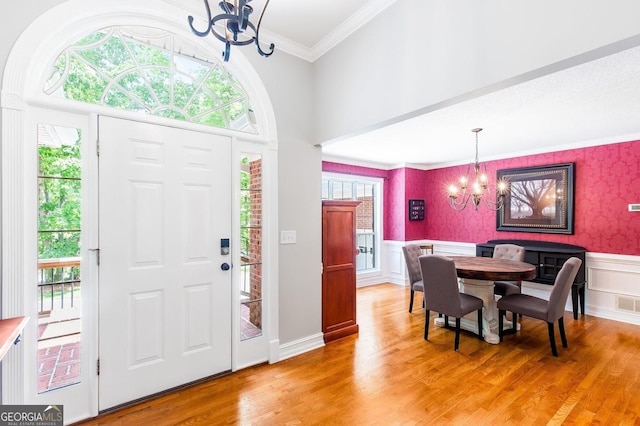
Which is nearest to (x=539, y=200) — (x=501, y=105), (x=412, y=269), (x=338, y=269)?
(x=412, y=269)

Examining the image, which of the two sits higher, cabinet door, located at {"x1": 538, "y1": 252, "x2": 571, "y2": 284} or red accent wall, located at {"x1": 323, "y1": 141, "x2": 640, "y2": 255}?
red accent wall, located at {"x1": 323, "y1": 141, "x2": 640, "y2": 255}

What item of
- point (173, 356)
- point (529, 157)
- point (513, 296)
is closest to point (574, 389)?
point (513, 296)

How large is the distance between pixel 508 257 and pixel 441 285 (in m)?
1.93

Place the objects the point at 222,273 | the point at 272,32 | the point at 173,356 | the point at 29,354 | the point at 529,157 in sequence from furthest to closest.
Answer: the point at 529,157 < the point at 272,32 < the point at 222,273 < the point at 173,356 < the point at 29,354

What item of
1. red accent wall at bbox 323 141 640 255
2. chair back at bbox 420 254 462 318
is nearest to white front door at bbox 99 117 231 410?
chair back at bbox 420 254 462 318

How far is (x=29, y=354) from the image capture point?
179 centimetres

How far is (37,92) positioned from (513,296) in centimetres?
459

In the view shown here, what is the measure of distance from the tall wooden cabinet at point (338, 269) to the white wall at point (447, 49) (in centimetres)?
96

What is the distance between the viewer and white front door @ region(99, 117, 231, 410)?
2038 millimetres

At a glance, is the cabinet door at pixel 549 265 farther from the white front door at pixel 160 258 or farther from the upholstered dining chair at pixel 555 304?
the white front door at pixel 160 258

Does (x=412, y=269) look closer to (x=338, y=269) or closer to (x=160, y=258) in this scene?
(x=338, y=269)

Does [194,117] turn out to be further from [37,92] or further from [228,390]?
[228,390]

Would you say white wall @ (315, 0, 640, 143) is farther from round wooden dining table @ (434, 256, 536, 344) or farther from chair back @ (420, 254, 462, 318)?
round wooden dining table @ (434, 256, 536, 344)

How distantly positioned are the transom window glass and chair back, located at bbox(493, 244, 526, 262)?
2.35m
